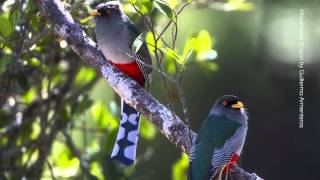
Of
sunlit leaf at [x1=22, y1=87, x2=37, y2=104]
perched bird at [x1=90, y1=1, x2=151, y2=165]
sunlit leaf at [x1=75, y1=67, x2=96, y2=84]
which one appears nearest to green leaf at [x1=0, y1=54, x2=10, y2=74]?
perched bird at [x1=90, y1=1, x2=151, y2=165]

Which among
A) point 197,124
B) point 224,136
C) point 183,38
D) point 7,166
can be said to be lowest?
point 197,124

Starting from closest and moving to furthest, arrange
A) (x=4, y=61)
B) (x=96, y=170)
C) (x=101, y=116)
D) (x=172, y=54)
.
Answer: (x=172, y=54)
(x=4, y=61)
(x=96, y=170)
(x=101, y=116)

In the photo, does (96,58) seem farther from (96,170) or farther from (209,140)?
(96,170)

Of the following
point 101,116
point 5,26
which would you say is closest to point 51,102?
point 101,116

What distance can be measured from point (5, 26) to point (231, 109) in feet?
3.30

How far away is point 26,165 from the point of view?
15.0 ft

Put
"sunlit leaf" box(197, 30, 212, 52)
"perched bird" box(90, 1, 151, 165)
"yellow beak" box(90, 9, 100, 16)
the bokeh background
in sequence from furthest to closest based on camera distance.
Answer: "sunlit leaf" box(197, 30, 212, 52) → the bokeh background → "yellow beak" box(90, 9, 100, 16) → "perched bird" box(90, 1, 151, 165)

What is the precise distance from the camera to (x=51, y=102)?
191 inches

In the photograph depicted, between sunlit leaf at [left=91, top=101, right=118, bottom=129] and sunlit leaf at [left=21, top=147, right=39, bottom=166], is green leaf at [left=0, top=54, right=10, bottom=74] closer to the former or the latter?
sunlit leaf at [left=21, top=147, right=39, bottom=166]

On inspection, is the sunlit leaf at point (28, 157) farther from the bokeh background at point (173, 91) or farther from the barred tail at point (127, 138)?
the barred tail at point (127, 138)

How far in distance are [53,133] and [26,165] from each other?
0.89 ft

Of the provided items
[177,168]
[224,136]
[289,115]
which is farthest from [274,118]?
[224,136]

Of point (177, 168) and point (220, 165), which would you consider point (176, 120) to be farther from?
point (177, 168)

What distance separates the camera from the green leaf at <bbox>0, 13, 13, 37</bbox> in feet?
12.5
